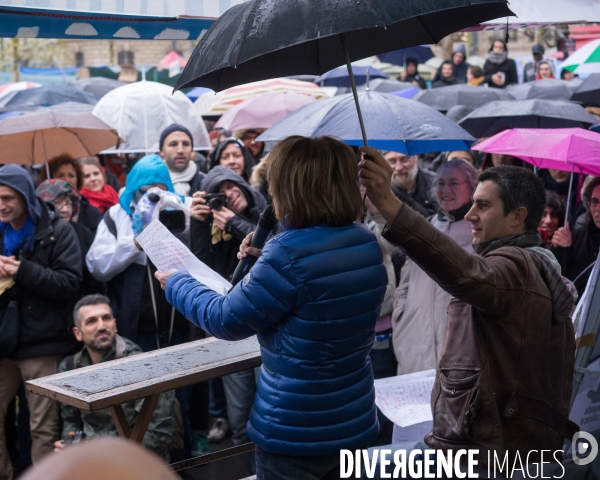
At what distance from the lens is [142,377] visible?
324cm

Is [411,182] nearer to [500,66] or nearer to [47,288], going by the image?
[47,288]

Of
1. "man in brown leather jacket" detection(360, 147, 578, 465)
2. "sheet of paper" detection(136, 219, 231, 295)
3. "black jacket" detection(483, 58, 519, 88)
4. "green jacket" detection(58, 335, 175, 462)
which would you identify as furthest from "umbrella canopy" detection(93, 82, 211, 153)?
"black jacket" detection(483, 58, 519, 88)

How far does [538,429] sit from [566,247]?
2882mm

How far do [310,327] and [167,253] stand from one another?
84 centimetres

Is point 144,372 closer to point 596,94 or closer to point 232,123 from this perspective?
point 232,123

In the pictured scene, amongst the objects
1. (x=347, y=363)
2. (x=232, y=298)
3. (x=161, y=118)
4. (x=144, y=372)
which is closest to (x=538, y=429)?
(x=347, y=363)

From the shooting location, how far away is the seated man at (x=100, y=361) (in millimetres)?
4582

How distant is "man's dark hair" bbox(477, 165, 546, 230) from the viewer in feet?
9.54

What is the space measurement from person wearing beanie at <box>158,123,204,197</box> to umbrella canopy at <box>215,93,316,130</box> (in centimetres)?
159

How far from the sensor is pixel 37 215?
15.7ft

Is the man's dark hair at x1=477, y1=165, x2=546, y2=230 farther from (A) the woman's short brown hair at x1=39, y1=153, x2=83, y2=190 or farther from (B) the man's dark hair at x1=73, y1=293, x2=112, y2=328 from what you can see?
(A) the woman's short brown hair at x1=39, y1=153, x2=83, y2=190

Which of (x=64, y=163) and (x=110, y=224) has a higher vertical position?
(x=64, y=163)

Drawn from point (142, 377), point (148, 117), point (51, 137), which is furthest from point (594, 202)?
point (51, 137)

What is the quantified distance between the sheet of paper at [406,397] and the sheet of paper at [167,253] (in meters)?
1.10
